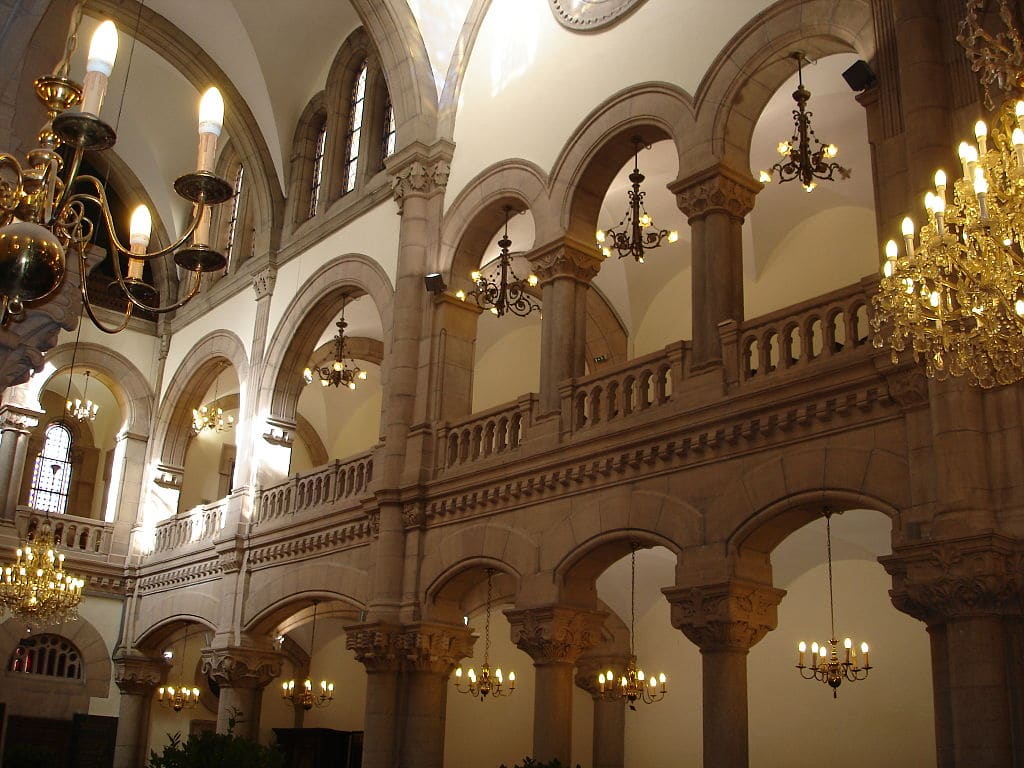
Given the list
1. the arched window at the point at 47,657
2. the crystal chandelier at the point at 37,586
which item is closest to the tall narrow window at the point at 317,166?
the crystal chandelier at the point at 37,586

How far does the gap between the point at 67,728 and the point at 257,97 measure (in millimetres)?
11545

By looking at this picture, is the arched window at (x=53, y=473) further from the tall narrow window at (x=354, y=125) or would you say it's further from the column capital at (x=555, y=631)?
the column capital at (x=555, y=631)

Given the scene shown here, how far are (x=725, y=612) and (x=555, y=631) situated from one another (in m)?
2.37

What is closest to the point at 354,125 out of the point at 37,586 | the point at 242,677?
the point at 37,586

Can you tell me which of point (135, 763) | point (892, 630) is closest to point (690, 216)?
point (892, 630)

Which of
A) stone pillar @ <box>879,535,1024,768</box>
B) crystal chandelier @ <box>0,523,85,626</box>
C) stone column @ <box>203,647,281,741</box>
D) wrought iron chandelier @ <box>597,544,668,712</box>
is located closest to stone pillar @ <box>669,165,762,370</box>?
stone pillar @ <box>879,535,1024,768</box>

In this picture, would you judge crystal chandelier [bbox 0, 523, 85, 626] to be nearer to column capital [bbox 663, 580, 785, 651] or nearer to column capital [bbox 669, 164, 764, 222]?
column capital [bbox 663, 580, 785, 651]

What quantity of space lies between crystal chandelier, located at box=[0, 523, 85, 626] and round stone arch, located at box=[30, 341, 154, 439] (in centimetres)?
460

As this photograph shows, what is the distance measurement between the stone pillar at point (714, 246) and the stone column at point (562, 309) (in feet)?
6.18

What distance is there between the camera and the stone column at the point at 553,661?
12.1 meters

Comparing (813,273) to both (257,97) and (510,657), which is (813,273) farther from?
(257,97)

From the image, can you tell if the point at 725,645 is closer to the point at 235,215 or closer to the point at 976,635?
the point at 976,635

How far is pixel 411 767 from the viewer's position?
13422 millimetres

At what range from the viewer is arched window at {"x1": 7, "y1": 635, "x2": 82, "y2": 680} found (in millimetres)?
20312
